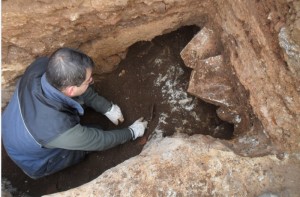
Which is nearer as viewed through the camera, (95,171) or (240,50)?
(240,50)

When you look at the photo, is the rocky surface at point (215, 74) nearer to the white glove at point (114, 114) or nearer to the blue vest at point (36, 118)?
the blue vest at point (36, 118)

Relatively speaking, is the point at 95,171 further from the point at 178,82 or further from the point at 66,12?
the point at 66,12

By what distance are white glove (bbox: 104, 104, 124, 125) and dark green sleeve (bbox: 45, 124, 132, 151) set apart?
0.35 meters

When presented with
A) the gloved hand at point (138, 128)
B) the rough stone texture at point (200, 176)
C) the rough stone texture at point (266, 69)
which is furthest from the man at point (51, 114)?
the rough stone texture at point (266, 69)

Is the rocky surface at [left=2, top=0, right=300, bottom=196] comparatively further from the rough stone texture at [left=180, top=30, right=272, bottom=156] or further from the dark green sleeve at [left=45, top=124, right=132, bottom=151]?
the dark green sleeve at [left=45, top=124, right=132, bottom=151]

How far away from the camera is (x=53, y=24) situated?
2242 mm

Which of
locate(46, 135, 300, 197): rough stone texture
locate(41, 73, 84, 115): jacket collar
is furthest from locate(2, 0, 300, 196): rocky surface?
locate(41, 73, 84, 115): jacket collar

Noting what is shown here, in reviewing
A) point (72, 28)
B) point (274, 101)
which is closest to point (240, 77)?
point (274, 101)

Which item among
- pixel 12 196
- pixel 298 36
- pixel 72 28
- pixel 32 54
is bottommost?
pixel 12 196

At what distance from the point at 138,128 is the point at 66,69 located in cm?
89

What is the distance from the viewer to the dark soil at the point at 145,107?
273 centimetres

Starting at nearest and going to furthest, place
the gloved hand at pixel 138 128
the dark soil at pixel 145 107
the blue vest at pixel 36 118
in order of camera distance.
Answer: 1. the blue vest at pixel 36 118
2. the gloved hand at pixel 138 128
3. the dark soil at pixel 145 107

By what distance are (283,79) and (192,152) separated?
2.22 ft

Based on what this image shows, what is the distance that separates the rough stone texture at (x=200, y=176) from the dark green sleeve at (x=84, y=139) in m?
0.32
